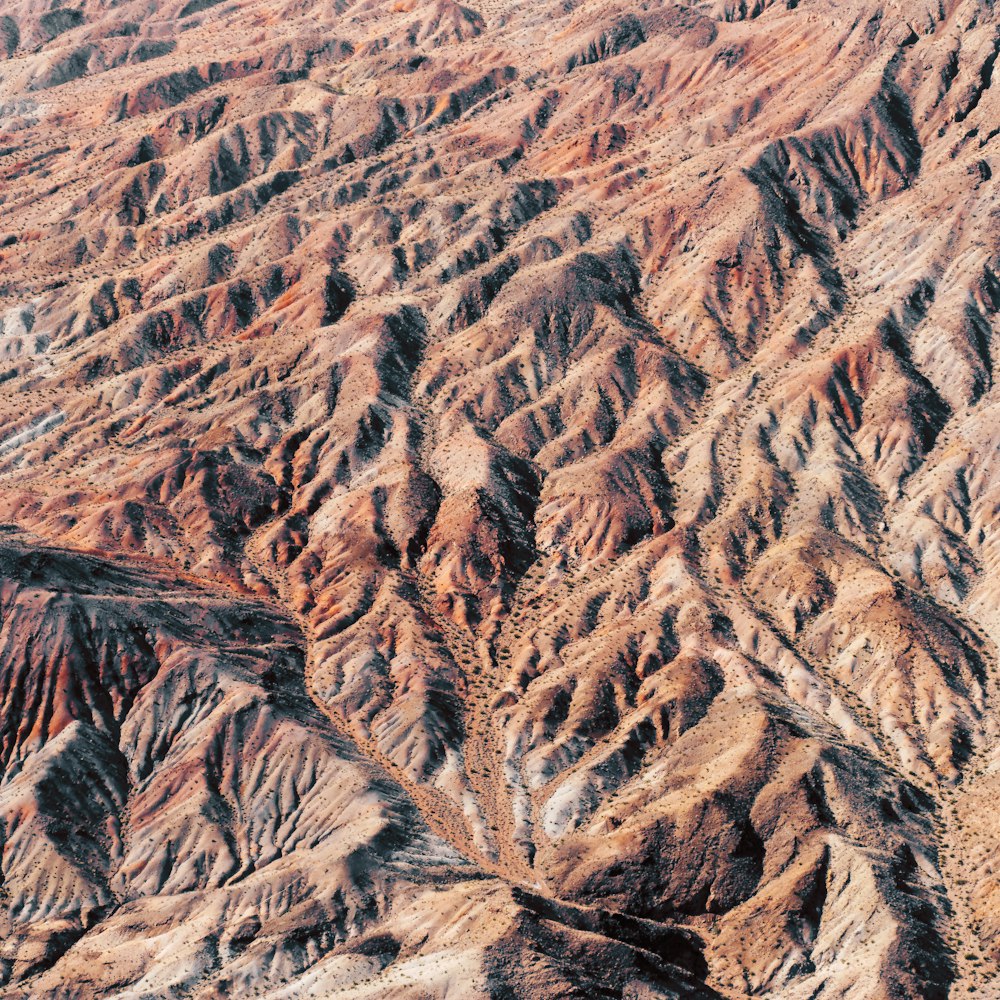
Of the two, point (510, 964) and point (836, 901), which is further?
point (836, 901)

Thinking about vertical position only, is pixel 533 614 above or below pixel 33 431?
below

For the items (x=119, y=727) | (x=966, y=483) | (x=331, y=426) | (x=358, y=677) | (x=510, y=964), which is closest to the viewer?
(x=510, y=964)

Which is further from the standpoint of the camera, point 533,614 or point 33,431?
point 33,431

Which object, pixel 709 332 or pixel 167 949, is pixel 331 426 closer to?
pixel 709 332

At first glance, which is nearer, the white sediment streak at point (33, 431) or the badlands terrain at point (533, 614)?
the badlands terrain at point (533, 614)

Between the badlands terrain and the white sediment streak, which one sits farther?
the white sediment streak

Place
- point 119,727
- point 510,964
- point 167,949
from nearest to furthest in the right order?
1. point 510,964
2. point 167,949
3. point 119,727

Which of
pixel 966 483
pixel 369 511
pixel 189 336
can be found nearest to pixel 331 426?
pixel 369 511

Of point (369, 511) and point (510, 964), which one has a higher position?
point (510, 964)
